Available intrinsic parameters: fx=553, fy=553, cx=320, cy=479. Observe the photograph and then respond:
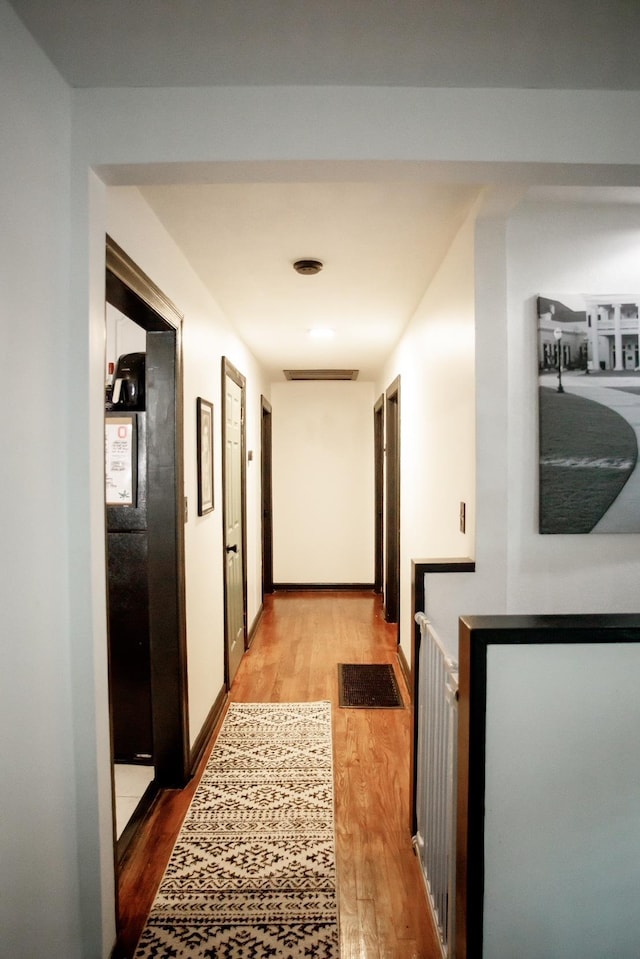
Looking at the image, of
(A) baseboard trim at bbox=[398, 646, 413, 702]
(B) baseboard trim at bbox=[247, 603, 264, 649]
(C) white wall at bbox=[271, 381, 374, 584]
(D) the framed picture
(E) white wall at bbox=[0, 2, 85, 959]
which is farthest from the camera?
(C) white wall at bbox=[271, 381, 374, 584]

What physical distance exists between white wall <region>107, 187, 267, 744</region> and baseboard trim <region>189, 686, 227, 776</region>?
5cm

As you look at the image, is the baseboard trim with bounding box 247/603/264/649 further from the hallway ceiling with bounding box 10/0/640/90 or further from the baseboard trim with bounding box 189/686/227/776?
the hallway ceiling with bounding box 10/0/640/90

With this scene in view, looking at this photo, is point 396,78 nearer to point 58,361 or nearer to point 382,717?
point 58,361

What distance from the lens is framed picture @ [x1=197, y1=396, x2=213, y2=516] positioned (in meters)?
2.89

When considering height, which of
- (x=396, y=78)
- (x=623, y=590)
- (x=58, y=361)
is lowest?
(x=623, y=590)

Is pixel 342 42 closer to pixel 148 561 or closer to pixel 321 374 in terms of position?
pixel 148 561

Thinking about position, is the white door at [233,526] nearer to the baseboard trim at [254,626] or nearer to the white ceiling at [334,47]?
the baseboard trim at [254,626]

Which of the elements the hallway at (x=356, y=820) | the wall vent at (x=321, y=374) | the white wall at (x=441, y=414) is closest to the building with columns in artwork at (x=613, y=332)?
the white wall at (x=441, y=414)

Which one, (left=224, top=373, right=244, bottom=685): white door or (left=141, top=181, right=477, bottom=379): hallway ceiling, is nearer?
(left=141, top=181, right=477, bottom=379): hallway ceiling

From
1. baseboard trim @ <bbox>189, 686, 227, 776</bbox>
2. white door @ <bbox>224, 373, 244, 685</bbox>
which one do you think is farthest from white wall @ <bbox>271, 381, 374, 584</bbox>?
baseboard trim @ <bbox>189, 686, 227, 776</bbox>

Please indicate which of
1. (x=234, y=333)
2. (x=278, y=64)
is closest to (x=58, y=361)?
(x=278, y=64)

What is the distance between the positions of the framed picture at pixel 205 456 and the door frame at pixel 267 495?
9.29 ft

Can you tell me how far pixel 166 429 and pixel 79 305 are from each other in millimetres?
1025

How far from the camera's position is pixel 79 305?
4.87ft
